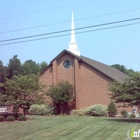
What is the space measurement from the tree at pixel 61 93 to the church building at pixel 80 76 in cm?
121

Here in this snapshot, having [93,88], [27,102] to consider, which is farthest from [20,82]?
[93,88]

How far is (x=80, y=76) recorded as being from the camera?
3684cm

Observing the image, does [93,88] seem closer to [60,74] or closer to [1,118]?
[60,74]

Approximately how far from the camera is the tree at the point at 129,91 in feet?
66.7

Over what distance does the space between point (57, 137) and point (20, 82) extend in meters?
14.3

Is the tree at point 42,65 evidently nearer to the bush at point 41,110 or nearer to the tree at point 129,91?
→ the bush at point 41,110

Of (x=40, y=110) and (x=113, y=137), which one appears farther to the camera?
(x=40, y=110)

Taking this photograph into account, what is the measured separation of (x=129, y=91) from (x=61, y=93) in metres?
15.1

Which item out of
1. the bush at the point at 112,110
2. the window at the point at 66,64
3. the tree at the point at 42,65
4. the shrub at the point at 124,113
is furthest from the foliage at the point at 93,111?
the tree at the point at 42,65

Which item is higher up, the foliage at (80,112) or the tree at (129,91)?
the tree at (129,91)

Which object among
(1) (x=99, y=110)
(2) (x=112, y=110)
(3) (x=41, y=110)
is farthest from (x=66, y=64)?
(2) (x=112, y=110)

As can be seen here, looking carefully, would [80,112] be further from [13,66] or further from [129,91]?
[13,66]

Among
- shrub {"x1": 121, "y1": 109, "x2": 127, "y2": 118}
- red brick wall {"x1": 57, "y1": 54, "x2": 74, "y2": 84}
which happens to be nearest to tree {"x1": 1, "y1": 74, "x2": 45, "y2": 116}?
shrub {"x1": 121, "y1": 109, "x2": 127, "y2": 118}

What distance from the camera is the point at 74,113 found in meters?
33.8
